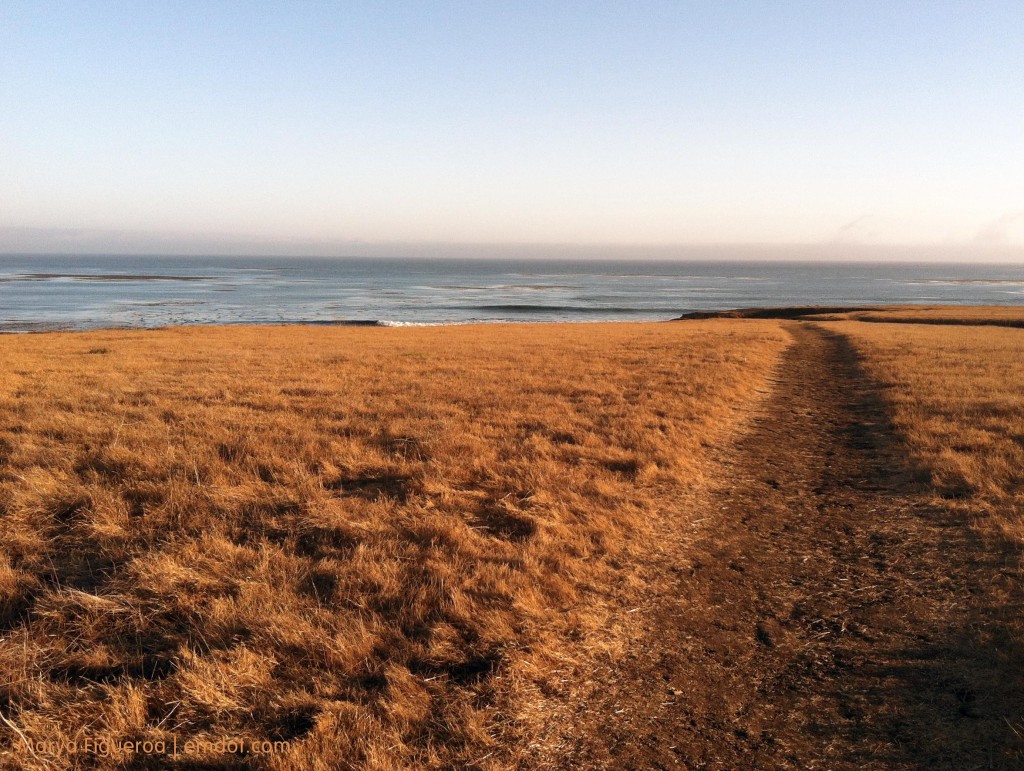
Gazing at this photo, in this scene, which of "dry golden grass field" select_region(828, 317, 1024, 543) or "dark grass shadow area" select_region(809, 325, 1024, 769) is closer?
"dark grass shadow area" select_region(809, 325, 1024, 769)

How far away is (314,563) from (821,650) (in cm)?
428

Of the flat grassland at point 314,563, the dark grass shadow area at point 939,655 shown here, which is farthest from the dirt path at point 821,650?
the flat grassland at point 314,563

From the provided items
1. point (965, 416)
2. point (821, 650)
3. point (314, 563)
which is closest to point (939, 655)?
point (821, 650)

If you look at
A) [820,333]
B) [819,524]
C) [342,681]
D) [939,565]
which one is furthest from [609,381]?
[820,333]

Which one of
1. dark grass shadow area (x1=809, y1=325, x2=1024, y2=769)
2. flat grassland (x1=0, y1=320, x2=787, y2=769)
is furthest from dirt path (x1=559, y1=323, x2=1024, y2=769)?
flat grassland (x1=0, y1=320, x2=787, y2=769)

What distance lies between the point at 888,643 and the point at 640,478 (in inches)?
152

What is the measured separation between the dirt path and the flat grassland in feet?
1.76

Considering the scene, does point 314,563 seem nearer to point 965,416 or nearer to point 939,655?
point 939,655

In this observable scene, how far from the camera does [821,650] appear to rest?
4.33m

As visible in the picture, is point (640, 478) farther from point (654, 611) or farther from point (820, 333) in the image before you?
point (820, 333)

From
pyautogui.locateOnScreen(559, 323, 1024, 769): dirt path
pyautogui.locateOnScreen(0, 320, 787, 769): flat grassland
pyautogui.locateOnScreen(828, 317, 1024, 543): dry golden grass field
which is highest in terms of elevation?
pyautogui.locateOnScreen(828, 317, 1024, 543): dry golden grass field

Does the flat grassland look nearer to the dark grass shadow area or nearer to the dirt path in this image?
the dirt path

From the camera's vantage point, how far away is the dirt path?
338cm

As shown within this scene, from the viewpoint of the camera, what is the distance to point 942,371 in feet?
55.3
